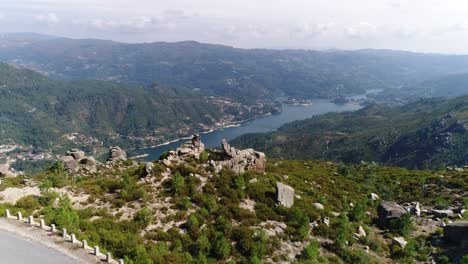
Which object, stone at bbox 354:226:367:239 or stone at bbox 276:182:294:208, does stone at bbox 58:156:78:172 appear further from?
stone at bbox 354:226:367:239

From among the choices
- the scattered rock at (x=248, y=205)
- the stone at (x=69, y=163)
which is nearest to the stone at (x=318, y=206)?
the scattered rock at (x=248, y=205)

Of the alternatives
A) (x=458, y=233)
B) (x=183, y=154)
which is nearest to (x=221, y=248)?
(x=183, y=154)

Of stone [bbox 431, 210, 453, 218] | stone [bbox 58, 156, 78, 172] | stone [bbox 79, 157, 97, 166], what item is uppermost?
stone [bbox 431, 210, 453, 218]

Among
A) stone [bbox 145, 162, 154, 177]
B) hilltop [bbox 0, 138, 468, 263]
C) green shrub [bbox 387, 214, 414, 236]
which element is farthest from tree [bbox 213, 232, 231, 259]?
green shrub [bbox 387, 214, 414, 236]

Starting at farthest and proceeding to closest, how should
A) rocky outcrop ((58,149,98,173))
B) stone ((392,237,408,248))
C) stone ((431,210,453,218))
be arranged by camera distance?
rocky outcrop ((58,149,98,173)) → stone ((431,210,453,218)) → stone ((392,237,408,248))

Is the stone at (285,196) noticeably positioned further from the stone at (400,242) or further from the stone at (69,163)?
the stone at (69,163)

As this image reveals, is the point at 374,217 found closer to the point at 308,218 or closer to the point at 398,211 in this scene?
the point at 398,211

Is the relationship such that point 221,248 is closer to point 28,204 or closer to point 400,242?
point 400,242

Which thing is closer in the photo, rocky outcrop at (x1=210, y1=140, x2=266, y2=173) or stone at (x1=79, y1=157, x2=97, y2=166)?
rocky outcrop at (x1=210, y1=140, x2=266, y2=173)
